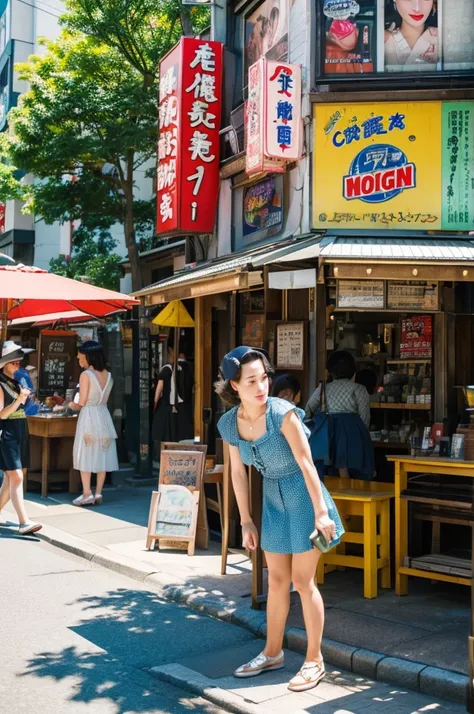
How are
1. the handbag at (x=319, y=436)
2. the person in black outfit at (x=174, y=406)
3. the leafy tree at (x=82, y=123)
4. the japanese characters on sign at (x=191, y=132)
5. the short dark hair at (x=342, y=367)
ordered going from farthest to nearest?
the leafy tree at (x=82, y=123)
the person in black outfit at (x=174, y=406)
the japanese characters on sign at (x=191, y=132)
the short dark hair at (x=342, y=367)
the handbag at (x=319, y=436)

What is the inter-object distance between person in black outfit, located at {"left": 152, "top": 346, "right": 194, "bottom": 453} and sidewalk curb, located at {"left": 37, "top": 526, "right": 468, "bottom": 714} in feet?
10.2

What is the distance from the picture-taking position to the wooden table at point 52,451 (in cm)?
1204

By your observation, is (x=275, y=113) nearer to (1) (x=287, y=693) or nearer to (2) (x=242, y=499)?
(2) (x=242, y=499)

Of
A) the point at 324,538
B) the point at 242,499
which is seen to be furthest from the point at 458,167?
the point at 324,538

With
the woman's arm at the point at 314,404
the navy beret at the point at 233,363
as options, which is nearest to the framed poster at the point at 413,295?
the woman's arm at the point at 314,404

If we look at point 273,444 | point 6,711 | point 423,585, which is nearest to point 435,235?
point 423,585

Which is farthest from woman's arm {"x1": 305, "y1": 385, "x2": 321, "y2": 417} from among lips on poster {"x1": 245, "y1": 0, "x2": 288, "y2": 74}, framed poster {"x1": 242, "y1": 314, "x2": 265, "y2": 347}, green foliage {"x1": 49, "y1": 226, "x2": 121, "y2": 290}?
green foliage {"x1": 49, "y1": 226, "x2": 121, "y2": 290}

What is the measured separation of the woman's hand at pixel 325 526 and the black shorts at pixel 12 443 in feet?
17.6

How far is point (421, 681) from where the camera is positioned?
496 cm

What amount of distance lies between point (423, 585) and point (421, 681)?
232 cm

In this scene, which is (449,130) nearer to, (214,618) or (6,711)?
(214,618)

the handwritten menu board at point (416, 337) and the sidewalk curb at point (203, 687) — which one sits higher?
the handwritten menu board at point (416, 337)

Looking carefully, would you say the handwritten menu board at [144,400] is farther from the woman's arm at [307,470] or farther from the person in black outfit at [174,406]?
the woman's arm at [307,470]

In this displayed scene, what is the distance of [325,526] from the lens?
4703 mm
